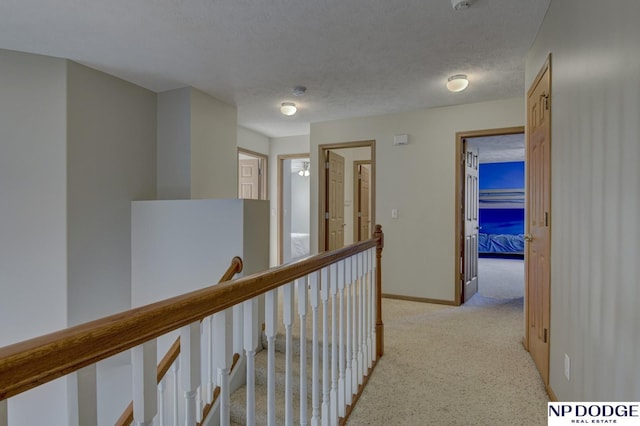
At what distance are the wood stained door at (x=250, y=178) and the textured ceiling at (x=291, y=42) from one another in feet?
7.41

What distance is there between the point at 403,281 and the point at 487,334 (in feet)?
4.22

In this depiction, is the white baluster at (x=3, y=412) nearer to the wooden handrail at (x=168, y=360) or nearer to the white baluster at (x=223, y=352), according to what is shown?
the white baluster at (x=223, y=352)

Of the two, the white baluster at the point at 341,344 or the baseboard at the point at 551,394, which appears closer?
the white baluster at the point at 341,344

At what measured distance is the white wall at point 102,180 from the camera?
2.78 m

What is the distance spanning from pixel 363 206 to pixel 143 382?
5952mm

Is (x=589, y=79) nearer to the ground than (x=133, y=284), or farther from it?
farther from it

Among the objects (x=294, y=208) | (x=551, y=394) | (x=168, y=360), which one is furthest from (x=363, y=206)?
(x=168, y=360)

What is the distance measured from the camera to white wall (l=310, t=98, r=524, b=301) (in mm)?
3961

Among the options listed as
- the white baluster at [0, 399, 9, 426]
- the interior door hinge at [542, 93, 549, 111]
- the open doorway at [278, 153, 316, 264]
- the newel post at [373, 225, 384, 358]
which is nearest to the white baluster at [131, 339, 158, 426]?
the white baluster at [0, 399, 9, 426]

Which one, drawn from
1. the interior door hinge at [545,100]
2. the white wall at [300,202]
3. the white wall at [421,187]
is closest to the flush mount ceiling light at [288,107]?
the white wall at [421,187]

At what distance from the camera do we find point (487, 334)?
10.0 ft

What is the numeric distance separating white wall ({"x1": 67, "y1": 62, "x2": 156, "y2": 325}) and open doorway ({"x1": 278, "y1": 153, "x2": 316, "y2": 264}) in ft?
7.28

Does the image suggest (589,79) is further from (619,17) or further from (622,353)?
(622,353)

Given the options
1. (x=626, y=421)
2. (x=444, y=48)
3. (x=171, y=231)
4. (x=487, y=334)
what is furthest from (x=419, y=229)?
(x=626, y=421)
